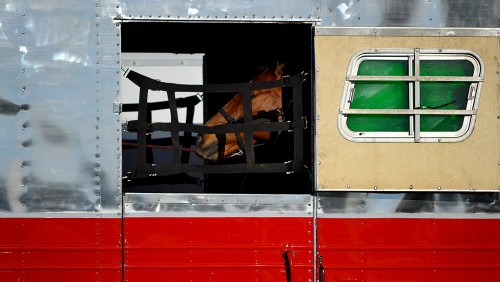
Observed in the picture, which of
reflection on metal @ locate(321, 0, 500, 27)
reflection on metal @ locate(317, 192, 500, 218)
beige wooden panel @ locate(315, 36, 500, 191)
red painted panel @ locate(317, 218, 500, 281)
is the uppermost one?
reflection on metal @ locate(321, 0, 500, 27)

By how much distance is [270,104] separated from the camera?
4289mm

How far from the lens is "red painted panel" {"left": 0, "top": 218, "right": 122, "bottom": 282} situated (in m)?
3.57

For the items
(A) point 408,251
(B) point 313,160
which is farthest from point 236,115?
(A) point 408,251

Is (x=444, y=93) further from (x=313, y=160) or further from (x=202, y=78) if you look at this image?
(x=202, y=78)

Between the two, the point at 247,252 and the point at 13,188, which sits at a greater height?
the point at 13,188

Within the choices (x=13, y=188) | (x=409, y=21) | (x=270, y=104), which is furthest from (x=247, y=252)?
(x=409, y=21)

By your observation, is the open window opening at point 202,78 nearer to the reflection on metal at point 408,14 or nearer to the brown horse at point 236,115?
the brown horse at point 236,115

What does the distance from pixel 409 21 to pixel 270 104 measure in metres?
1.12

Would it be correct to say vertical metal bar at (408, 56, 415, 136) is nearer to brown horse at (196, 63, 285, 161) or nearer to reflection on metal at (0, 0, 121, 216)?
brown horse at (196, 63, 285, 161)

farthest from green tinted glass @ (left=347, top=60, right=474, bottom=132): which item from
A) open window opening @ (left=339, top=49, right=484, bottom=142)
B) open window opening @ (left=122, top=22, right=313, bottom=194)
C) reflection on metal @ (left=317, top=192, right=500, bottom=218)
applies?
open window opening @ (left=122, top=22, right=313, bottom=194)

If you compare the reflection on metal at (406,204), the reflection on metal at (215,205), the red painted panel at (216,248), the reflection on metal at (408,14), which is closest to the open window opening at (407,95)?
the reflection on metal at (408,14)

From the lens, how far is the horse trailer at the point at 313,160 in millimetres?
3592

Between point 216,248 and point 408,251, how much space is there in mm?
1144

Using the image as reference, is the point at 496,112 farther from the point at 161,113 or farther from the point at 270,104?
the point at 161,113
